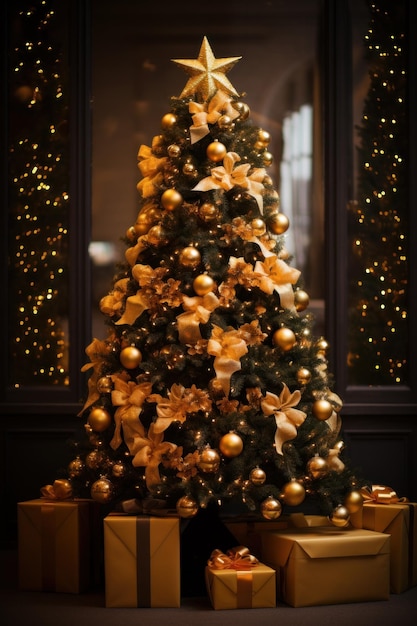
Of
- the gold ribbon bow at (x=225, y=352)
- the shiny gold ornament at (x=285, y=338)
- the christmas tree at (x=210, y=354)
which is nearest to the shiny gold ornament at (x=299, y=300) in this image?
the christmas tree at (x=210, y=354)

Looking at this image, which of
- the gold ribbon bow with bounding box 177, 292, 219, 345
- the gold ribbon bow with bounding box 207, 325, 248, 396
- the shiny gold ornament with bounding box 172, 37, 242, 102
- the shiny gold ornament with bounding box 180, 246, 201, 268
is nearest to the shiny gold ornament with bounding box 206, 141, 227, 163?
the shiny gold ornament with bounding box 172, 37, 242, 102

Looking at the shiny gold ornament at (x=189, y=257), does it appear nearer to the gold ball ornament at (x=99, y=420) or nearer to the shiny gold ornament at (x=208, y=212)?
the shiny gold ornament at (x=208, y=212)

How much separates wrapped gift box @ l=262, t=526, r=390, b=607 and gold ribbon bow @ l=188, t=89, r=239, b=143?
1478 millimetres

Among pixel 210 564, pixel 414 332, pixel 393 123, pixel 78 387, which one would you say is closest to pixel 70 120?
pixel 78 387

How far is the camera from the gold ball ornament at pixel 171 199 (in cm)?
311

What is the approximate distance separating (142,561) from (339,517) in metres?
0.71

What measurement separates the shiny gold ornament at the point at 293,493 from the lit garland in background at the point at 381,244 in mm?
1215

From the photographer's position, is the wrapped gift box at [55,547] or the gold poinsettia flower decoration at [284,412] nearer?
the gold poinsettia flower decoration at [284,412]

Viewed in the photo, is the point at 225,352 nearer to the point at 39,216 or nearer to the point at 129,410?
the point at 129,410

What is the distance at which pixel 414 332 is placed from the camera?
4.10 metres

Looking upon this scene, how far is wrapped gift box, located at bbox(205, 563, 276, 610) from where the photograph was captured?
2.94m

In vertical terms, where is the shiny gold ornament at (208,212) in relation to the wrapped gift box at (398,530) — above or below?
above

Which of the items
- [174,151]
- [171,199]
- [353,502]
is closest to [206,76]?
[174,151]

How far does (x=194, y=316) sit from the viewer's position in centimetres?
304
